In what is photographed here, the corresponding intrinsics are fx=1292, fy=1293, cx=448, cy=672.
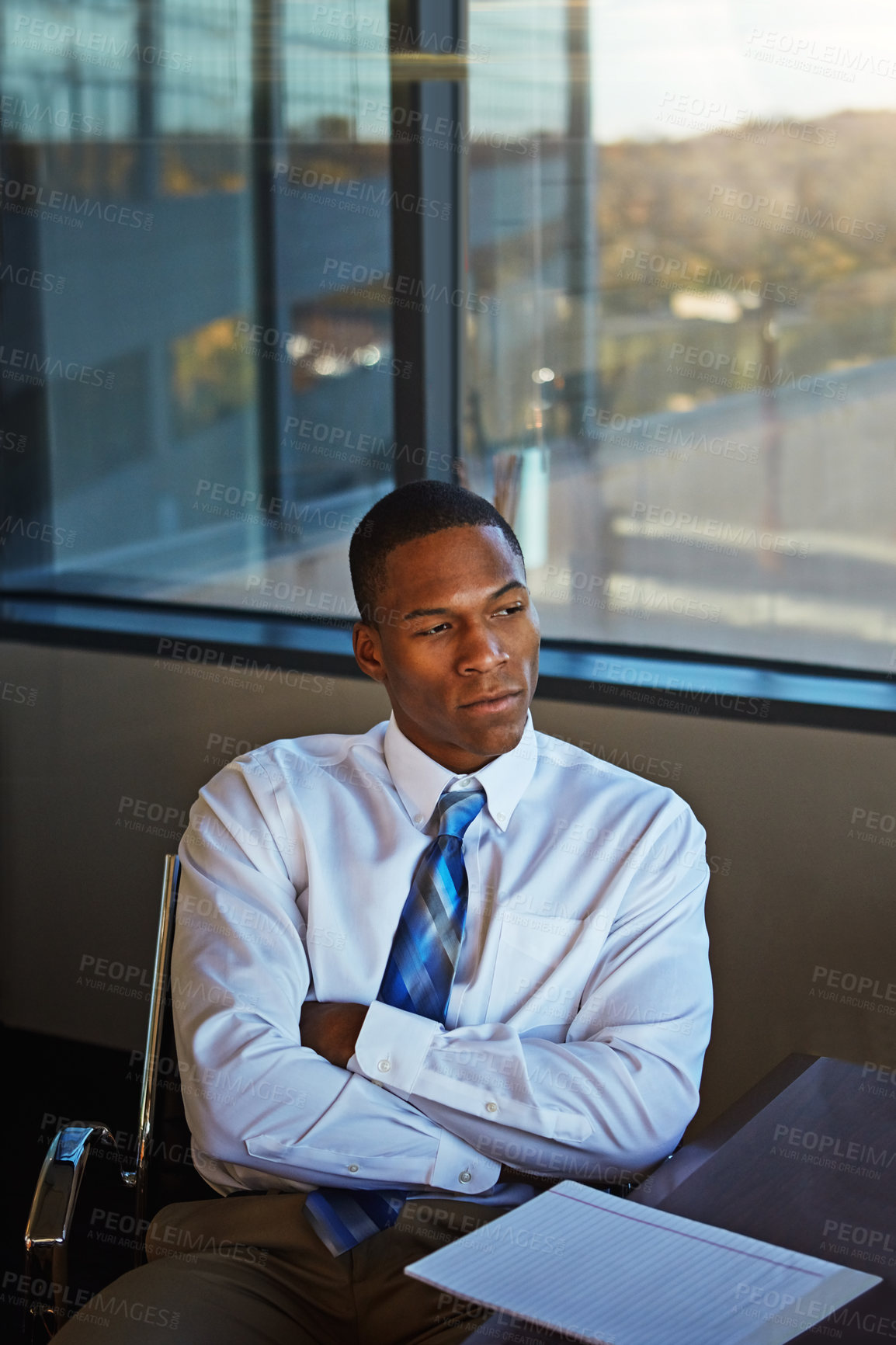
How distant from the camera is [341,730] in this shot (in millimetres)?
3172

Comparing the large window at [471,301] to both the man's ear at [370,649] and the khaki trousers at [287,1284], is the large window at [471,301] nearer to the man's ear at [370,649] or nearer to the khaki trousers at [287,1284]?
the man's ear at [370,649]

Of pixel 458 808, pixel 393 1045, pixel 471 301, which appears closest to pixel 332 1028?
pixel 393 1045

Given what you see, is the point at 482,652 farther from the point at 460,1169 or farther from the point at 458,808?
the point at 460,1169

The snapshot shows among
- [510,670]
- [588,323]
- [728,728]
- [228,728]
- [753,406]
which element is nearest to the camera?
[510,670]

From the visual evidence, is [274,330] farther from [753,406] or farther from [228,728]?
[753,406]

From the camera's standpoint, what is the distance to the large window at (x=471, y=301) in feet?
9.10

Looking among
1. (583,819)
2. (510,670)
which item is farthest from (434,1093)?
(510,670)

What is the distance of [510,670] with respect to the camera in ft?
5.66

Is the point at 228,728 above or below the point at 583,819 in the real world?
below

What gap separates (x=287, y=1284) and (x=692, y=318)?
2224 mm

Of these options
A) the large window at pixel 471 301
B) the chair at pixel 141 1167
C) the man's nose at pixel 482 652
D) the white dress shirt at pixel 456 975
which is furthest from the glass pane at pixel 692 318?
the chair at pixel 141 1167

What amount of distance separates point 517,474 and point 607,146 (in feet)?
2.57

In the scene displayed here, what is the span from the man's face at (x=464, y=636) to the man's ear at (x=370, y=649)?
48 millimetres

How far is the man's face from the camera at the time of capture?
5.62ft
